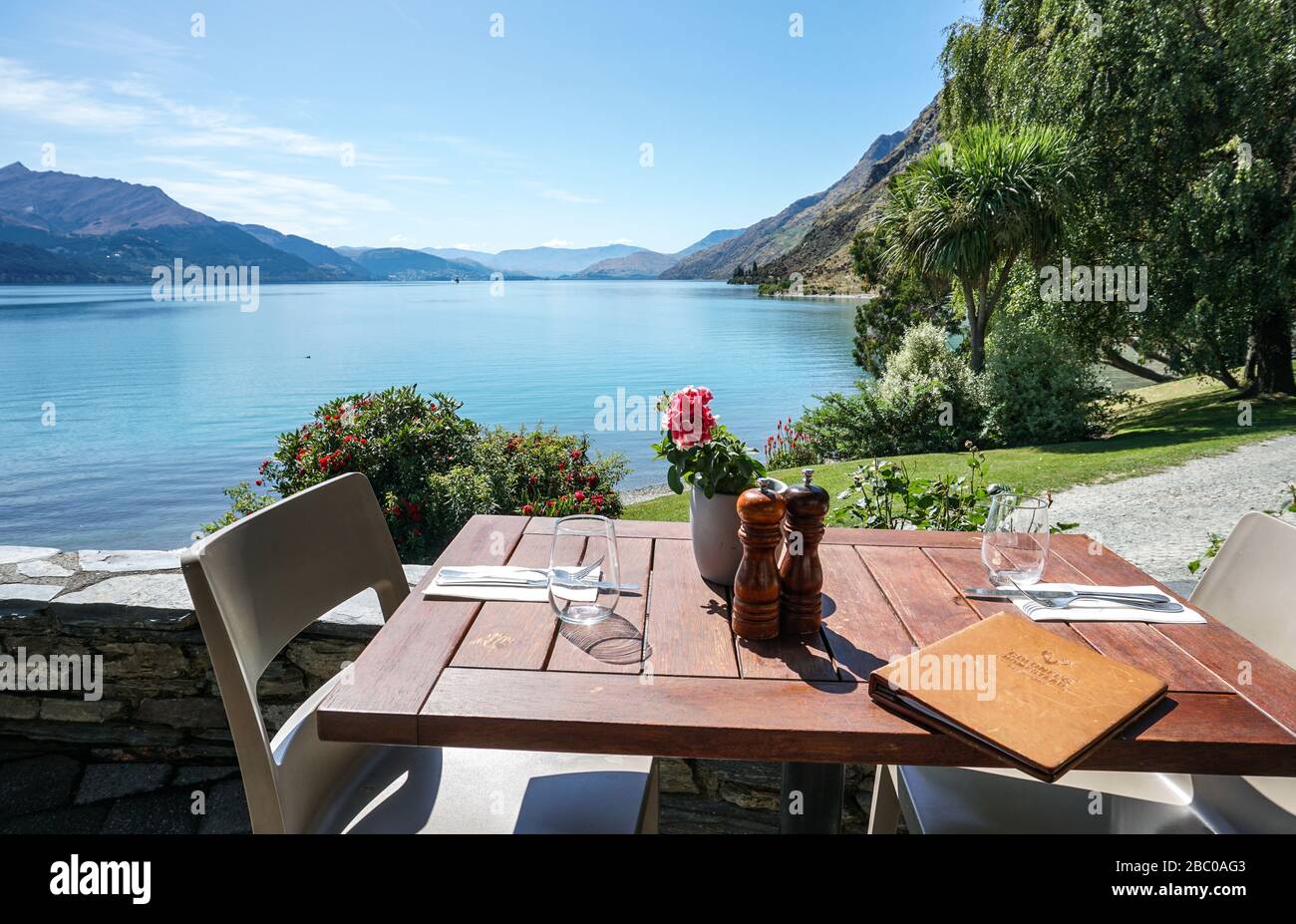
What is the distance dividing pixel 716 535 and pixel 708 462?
16 cm

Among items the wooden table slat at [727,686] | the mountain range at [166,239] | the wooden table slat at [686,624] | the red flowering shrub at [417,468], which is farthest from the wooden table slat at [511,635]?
the mountain range at [166,239]

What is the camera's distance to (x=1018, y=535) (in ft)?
4.52

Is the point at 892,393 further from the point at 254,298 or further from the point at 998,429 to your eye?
the point at 254,298

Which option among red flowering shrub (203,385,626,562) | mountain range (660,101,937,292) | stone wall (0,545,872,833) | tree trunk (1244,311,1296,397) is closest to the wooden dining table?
stone wall (0,545,872,833)

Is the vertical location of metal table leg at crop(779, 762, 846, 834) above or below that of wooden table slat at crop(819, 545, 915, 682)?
below

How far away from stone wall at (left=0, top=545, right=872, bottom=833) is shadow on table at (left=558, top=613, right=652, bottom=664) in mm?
941

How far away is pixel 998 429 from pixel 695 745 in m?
9.60

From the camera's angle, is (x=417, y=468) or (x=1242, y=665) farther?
(x=417, y=468)

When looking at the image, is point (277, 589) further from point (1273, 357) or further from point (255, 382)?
point (255, 382)

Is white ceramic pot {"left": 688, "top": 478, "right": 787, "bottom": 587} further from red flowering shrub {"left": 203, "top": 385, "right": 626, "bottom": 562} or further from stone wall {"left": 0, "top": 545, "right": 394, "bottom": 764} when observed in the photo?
red flowering shrub {"left": 203, "top": 385, "right": 626, "bottom": 562}

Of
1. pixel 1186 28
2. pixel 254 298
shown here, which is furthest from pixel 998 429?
pixel 254 298

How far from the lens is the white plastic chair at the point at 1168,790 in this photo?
1.37m

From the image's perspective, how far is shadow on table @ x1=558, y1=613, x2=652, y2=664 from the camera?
1158mm

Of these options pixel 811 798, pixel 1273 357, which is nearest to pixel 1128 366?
pixel 1273 357
